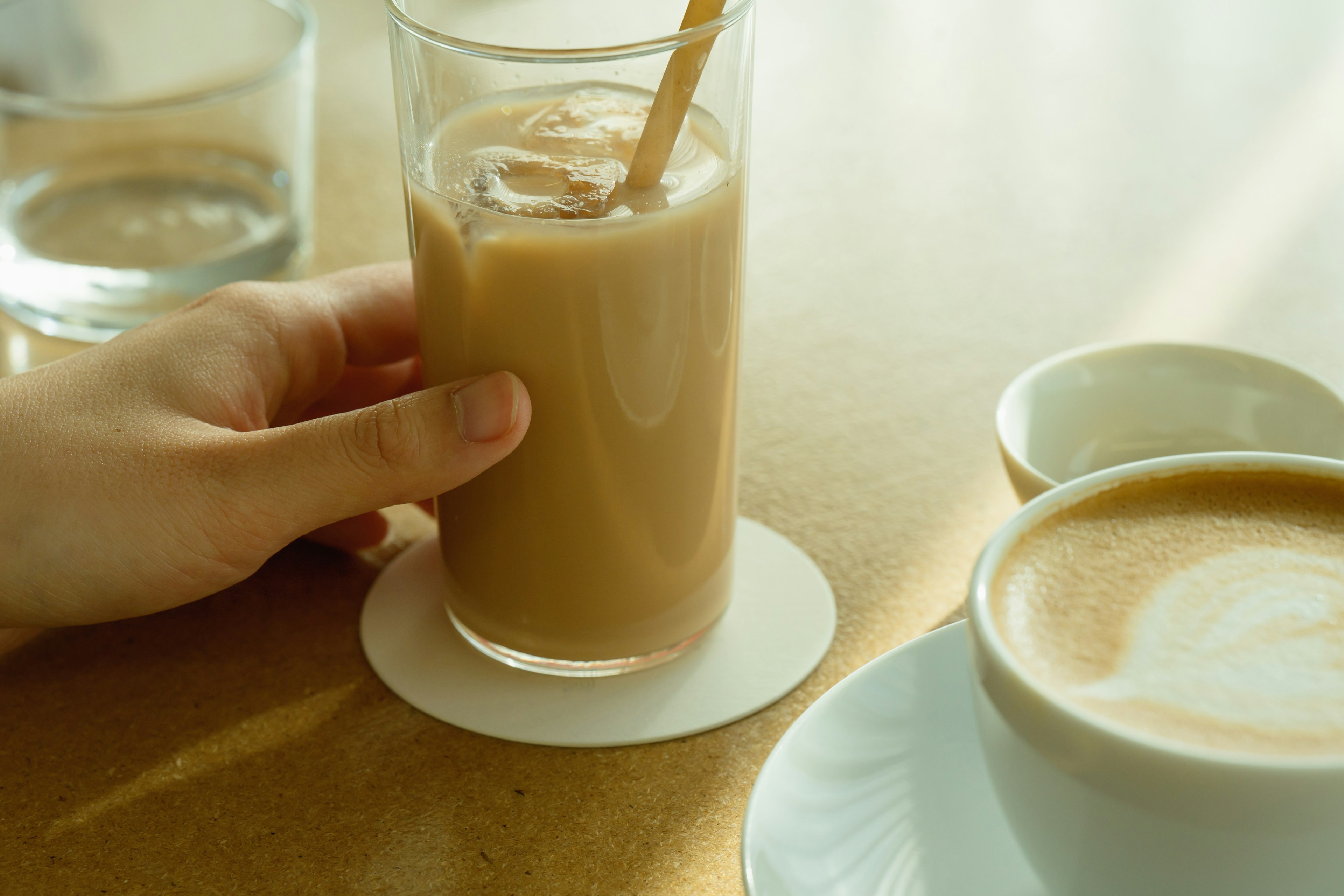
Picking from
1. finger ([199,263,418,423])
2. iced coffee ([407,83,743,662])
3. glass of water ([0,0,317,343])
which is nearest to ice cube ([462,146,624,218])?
iced coffee ([407,83,743,662])

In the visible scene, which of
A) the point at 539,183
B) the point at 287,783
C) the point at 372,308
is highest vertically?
the point at 539,183

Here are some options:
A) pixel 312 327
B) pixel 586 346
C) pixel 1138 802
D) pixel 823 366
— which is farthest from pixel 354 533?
pixel 1138 802

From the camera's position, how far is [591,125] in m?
0.51

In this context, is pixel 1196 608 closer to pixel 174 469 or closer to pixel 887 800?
pixel 887 800

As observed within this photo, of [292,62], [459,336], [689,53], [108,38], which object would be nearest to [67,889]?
[459,336]

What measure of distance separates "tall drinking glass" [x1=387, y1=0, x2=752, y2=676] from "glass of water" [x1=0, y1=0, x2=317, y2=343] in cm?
40

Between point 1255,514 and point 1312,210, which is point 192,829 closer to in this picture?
point 1255,514

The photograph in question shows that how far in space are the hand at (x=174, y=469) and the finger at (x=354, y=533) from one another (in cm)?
9

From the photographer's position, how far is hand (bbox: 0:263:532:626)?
50cm

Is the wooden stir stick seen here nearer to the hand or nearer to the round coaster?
the hand

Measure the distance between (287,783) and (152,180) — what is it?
59 cm

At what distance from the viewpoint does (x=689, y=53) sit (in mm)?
471

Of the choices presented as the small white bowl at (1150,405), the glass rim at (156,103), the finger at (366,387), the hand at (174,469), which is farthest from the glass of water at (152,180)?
the small white bowl at (1150,405)

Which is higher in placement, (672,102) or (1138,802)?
(672,102)
